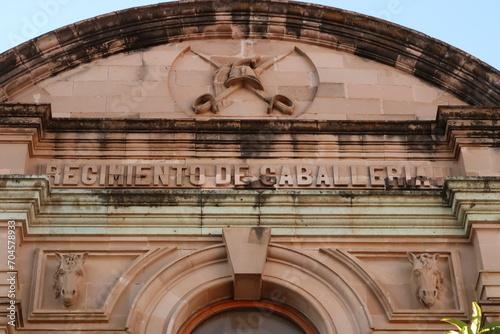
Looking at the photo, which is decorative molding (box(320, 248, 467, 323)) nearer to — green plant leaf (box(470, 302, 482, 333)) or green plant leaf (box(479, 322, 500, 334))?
green plant leaf (box(470, 302, 482, 333))

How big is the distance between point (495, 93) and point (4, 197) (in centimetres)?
752

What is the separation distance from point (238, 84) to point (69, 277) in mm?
4630

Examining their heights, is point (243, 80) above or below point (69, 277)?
above

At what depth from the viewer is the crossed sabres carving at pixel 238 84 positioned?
794 inches

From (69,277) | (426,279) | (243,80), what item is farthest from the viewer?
(243,80)

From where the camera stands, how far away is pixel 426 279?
1758cm

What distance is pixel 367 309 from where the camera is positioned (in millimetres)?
17219

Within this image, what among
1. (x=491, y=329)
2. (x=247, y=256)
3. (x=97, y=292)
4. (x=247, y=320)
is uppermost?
(x=247, y=256)

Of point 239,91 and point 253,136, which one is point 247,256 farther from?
point 239,91

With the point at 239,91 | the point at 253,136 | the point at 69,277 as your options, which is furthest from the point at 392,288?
the point at 239,91

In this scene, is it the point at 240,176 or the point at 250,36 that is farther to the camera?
the point at 250,36

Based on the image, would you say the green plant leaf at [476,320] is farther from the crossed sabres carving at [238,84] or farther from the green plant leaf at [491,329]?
the crossed sabres carving at [238,84]

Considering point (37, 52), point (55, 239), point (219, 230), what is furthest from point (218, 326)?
point (37, 52)

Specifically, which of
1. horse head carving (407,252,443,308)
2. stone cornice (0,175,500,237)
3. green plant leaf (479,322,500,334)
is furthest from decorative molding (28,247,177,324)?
green plant leaf (479,322,500,334)
